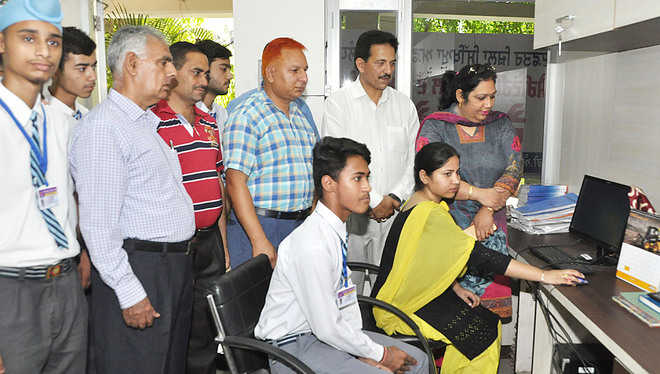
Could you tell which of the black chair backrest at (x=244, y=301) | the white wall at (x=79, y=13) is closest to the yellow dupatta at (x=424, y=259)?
the black chair backrest at (x=244, y=301)

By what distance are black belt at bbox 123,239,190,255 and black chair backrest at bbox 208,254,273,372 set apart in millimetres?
245

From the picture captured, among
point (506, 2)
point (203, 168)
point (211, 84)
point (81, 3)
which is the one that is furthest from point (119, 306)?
point (506, 2)

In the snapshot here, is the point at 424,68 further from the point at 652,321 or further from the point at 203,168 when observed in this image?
the point at 652,321

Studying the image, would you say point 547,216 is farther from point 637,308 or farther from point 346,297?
point 346,297

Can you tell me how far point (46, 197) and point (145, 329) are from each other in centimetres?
58

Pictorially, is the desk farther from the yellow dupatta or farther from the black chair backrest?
the black chair backrest

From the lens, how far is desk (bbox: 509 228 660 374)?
135 centimetres

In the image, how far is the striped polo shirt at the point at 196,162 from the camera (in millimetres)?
2166

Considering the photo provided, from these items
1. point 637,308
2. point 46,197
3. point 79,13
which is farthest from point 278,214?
point 79,13

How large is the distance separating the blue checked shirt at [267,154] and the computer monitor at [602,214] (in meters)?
1.32

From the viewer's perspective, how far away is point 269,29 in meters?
3.38

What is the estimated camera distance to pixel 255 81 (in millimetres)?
3412

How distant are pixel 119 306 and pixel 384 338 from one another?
3.11 feet

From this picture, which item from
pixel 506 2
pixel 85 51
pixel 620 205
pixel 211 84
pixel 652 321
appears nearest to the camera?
pixel 652 321
